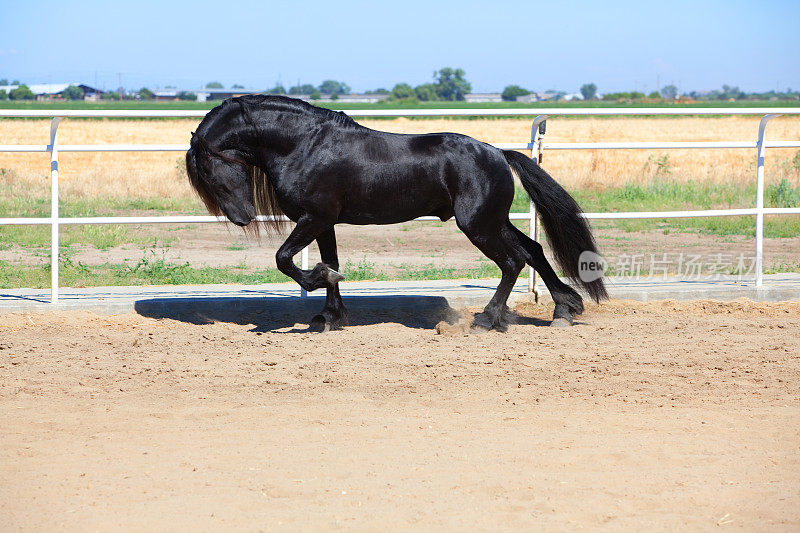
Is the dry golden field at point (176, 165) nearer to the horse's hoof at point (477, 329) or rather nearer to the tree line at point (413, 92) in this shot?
the horse's hoof at point (477, 329)

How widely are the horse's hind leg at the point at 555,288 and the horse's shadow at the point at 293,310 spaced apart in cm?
29

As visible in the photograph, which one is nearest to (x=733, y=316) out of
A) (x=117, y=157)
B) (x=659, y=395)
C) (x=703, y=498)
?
(x=659, y=395)

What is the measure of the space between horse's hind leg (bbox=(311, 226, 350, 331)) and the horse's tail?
1.49 m

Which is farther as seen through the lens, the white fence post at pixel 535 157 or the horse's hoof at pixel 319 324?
the white fence post at pixel 535 157

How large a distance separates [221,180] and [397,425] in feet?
8.53

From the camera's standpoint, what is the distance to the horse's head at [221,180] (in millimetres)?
6094

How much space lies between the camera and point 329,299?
21.2 ft

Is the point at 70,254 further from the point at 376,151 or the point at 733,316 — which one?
the point at 733,316

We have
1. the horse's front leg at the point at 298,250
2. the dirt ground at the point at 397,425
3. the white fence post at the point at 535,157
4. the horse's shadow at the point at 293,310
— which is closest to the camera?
the dirt ground at the point at 397,425

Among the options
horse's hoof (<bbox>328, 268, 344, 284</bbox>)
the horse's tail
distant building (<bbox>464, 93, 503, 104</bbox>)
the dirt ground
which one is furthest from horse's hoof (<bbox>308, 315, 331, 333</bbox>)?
distant building (<bbox>464, 93, 503, 104</bbox>)

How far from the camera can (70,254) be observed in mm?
10570

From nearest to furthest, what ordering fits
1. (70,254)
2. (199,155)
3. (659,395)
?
(659,395) < (199,155) < (70,254)

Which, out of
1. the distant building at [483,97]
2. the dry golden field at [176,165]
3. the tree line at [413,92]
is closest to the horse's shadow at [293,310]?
the dry golden field at [176,165]

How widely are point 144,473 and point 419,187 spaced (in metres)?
3.24
